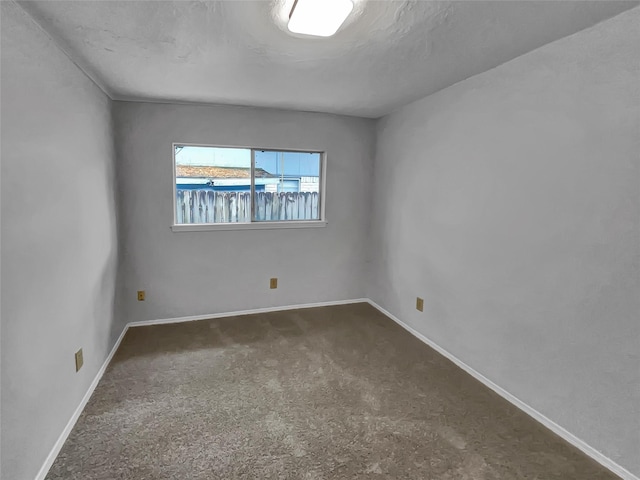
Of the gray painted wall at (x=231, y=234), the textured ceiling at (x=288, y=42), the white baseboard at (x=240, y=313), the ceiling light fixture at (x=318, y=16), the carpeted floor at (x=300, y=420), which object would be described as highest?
the textured ceiling at (x=288, y=42)

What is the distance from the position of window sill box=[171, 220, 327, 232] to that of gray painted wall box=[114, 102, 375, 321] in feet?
0.15

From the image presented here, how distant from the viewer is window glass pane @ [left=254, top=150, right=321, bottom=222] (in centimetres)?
354

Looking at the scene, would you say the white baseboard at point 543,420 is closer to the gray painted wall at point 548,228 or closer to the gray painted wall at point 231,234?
the gray painted wall at point 548,228

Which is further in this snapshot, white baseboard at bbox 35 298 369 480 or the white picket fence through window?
the white picket fence through window

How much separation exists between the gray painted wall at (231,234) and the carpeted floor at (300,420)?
614mm

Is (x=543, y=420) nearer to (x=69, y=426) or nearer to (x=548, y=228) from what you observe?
(x=548, y=228)

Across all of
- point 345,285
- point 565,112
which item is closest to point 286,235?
point 345,285

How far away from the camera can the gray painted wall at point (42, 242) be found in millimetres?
1347

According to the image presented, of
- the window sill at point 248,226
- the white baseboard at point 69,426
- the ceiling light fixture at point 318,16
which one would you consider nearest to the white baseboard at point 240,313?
the white baseboard at point 69,426

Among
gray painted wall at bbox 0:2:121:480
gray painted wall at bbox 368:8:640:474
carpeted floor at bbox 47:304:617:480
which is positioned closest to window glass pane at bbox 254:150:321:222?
gray painted wall at bbox 368:8:640:474

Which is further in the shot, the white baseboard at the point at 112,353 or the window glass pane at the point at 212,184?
the window glass pane at the point at 212,184

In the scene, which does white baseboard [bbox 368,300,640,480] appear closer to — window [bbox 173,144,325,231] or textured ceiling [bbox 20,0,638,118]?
window [bbox 173,144,325,231]

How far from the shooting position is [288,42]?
1791 mm

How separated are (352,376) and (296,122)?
245 cm
